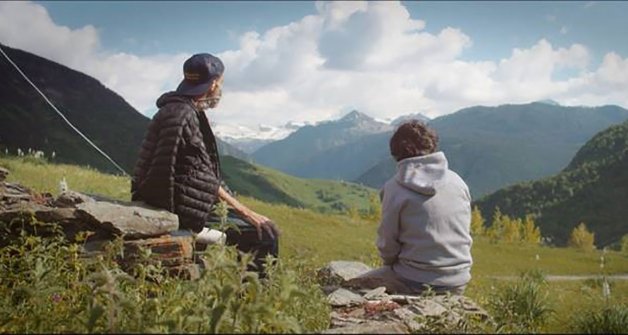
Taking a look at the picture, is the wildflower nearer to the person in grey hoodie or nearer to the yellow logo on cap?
the yellow logo on cap

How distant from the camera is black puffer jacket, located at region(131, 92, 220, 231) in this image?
6.77 metres

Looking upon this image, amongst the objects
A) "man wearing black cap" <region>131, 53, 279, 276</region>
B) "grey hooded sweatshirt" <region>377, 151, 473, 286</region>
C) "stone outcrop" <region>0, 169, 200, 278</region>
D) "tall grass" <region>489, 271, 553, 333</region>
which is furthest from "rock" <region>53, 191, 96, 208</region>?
"tall grass" <region>489, 271, 553, 333</region>

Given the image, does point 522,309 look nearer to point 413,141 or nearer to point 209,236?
point 413,141

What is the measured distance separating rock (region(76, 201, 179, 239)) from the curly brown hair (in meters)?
2.73

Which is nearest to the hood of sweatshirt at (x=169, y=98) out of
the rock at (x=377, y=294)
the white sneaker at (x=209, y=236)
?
the white sneaker at (x=209, y=236)

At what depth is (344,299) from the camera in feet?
Answer: 21.2

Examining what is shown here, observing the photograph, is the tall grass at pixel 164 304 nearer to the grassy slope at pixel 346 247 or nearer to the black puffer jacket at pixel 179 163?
the black puffer jacket at pixel 179 163

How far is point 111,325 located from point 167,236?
354cm

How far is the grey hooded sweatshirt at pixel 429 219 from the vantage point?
6.48 metres

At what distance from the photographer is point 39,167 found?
22844 millimetres

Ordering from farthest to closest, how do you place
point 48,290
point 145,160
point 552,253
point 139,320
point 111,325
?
point 552,253, point 145,160, point 48,290, point 139,320, point 111,325

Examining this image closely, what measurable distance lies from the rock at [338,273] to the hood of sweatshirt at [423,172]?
98.2 inches

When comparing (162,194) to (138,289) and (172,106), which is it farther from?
(138,289)

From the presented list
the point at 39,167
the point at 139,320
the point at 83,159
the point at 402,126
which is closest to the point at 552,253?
the point at 39,167
